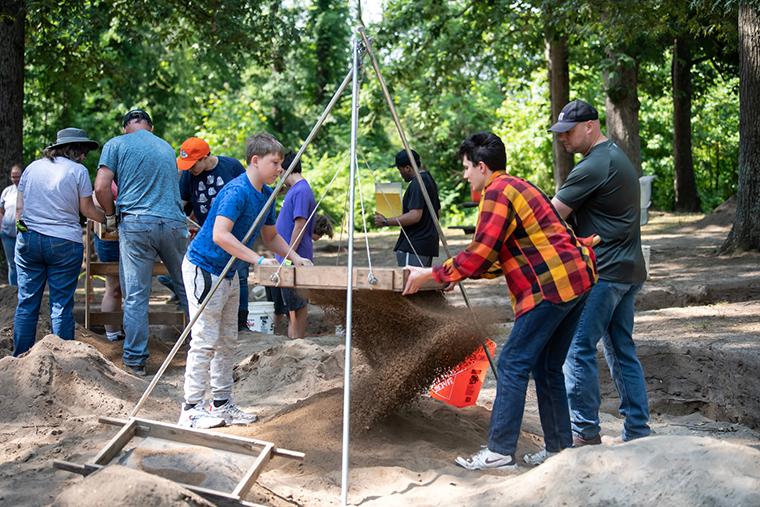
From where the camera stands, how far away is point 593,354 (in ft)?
11.8

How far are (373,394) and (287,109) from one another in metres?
21.5

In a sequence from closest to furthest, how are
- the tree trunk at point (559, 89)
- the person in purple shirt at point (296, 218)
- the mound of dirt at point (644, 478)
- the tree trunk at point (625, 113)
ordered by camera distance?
1. the mound of dirt at point (644, 478)
2. the person in purple shirt at point (296, 218)
3. the tree trunk at point (625, 113)
4. the tree trunk at point (559, 89)

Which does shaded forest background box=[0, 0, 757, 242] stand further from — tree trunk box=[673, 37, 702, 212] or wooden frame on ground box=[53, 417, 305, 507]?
wooden frame on ground box=[53, 417, 305, 507]

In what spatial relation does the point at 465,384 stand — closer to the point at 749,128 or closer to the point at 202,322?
the point at 202,322

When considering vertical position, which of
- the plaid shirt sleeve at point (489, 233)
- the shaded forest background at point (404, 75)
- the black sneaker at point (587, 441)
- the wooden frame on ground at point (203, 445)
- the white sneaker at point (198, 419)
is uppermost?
the shaded forest background at point (404, 75)

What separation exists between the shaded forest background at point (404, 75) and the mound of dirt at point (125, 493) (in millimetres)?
2741

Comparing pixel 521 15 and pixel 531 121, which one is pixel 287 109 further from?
pixel 521 15

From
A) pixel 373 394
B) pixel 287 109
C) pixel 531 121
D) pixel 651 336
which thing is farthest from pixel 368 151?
pixel 373 394

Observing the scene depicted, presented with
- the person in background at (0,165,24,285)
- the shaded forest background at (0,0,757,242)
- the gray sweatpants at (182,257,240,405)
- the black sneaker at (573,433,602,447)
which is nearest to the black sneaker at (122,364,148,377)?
the gray sweatpants at (182,257,240,405)

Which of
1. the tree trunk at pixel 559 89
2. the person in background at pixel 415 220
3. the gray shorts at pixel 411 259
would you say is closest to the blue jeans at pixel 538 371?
the person in background at pixel 415 220

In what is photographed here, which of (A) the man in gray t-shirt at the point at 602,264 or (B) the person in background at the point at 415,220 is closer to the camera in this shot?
(A) the man in gray t-shirt at the point at 602,264

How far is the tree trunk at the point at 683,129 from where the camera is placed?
15.6 metres

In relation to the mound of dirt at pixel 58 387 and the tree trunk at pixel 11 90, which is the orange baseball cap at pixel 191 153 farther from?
the tree trunk at pixel 11 90

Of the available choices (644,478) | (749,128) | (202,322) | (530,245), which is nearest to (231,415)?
(202,322)
